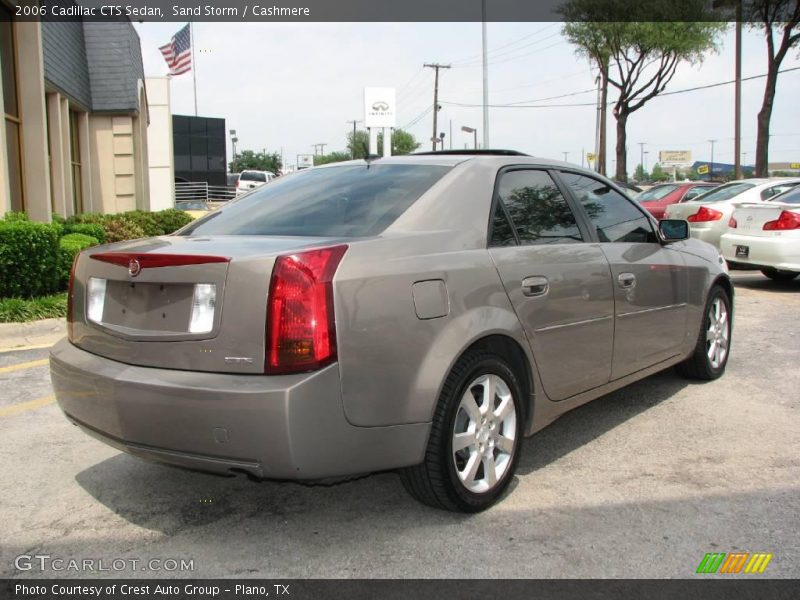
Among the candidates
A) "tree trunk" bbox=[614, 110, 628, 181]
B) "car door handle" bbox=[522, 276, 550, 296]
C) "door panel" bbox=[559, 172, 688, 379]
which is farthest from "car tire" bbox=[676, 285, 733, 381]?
"tree trunk" bbox=[614, 110, 628, 181]

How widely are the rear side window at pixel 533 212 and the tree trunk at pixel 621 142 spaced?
3504 cm

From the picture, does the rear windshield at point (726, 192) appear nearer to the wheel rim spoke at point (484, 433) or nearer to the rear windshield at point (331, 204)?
the rear windshield at point (331, 204)

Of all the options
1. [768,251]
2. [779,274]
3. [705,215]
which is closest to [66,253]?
[768,251]

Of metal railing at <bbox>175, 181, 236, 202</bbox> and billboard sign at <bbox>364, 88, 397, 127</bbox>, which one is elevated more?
billboard sign at <bbox>364, 88, 397, 127</bbox>

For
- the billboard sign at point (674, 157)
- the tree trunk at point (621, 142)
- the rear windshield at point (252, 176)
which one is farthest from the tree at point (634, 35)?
the billboard sign at point (674, 157)

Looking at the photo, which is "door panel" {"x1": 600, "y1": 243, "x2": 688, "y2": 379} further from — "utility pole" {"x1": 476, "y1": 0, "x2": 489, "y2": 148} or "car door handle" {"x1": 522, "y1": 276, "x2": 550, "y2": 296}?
"utility pole" {"x1": 476, "y1": 0, "x2": 489, "y2": 148}

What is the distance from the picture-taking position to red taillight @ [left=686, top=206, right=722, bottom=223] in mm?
12680

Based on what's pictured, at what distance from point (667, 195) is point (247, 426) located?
16808mm

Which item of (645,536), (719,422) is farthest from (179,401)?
(719,422)

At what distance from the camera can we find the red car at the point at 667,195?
1705 centimetres

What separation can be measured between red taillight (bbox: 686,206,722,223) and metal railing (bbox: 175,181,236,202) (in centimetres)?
3142

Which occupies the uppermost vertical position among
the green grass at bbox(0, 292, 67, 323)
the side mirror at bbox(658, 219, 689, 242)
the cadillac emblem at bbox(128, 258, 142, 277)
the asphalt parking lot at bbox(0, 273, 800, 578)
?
the side mirror at bbox(658, 219, 689, 242)

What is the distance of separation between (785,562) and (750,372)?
3409mm

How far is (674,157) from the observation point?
521 feet
